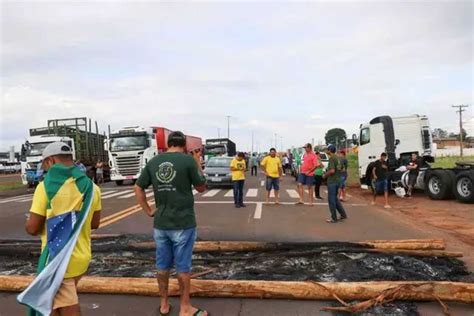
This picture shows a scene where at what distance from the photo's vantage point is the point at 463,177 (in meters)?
15.2

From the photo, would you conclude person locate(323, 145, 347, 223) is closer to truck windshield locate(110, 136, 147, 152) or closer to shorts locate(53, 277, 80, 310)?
shorts locate(53, 277, 80, 310)

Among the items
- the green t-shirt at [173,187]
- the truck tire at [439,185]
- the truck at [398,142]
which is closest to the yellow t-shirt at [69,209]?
the green t-shirt at [173,187]

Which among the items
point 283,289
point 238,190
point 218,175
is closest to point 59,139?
point 218,175

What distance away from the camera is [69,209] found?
129 inches

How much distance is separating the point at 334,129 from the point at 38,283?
139 metres

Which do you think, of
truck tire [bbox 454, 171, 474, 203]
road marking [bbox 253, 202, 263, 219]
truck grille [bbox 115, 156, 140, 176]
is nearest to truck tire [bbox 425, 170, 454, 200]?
truck tire [bbox 454, 171, 474, 203]

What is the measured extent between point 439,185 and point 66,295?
1545cm

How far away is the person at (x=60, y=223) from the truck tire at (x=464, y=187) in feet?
47.0

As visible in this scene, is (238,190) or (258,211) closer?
(258,211)

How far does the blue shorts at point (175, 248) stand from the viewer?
4484 millimetres

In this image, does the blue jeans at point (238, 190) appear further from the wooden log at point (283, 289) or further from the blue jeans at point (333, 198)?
the wooden log at point (283, 289)

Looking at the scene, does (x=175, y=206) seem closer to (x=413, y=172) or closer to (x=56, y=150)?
(x=56, y=150)

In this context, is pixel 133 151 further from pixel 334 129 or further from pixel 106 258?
pixel 334 129

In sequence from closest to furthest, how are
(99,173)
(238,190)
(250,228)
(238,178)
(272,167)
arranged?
(250,228) → (238,178) → (238,190) → (272,167) → (99,173)
